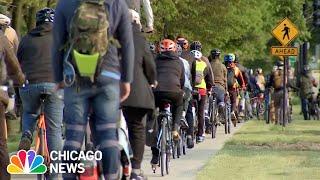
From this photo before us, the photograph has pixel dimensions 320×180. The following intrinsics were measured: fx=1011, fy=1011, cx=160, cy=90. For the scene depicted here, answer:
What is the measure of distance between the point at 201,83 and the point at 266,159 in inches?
155

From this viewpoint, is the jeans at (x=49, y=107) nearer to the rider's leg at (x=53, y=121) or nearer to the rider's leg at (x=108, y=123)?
the rider's leg at (x=53, y=121)

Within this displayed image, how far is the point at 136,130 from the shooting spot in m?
9.84

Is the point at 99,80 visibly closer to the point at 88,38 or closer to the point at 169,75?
the point at 88,38

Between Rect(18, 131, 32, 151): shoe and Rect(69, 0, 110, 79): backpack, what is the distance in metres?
3.47

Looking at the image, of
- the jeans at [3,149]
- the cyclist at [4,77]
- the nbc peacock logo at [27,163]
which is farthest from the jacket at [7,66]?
the nbc peacock logo at [27,163]

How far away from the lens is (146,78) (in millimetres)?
10016

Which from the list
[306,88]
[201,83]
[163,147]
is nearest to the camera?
[163,147]

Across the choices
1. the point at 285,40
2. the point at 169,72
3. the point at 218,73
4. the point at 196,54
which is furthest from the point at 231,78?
the point at 169,72

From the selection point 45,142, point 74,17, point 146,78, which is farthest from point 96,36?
point 45,142

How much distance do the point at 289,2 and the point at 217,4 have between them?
15718mm

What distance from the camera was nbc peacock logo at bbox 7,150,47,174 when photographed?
10.5 metres

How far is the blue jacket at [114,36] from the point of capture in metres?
7.49

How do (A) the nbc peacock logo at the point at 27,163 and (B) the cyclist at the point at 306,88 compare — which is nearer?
(A) the nbc peacock logo at the point at 27,163

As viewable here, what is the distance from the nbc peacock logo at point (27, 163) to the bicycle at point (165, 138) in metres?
2.76
